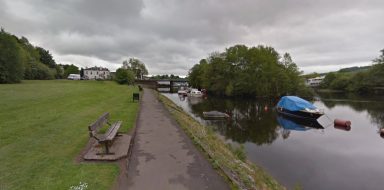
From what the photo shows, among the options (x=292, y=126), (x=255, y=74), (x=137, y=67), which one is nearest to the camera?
(x=292, y=126)

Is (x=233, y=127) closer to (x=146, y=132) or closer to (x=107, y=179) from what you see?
(x=146, y=132)

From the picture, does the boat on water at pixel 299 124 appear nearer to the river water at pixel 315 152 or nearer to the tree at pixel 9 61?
the river water at pixel 315 152

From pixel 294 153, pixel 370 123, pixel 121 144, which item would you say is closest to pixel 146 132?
pixel 121 144

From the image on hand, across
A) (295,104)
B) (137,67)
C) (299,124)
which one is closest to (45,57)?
(137,67)

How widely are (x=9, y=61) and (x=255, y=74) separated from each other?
54.2m

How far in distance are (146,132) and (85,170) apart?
5253mm

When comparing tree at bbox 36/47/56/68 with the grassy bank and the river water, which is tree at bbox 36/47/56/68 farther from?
the grassy bank

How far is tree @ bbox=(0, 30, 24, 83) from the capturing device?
41625mm

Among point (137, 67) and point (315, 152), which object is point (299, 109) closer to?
point (315, 152)

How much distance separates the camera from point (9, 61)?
4262cm

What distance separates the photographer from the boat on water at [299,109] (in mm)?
26344

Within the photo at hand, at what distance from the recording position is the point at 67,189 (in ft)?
17.1

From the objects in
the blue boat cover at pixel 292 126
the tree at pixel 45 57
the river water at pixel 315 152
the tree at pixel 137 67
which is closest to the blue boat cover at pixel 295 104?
the blue boat cover at pixel 292 126

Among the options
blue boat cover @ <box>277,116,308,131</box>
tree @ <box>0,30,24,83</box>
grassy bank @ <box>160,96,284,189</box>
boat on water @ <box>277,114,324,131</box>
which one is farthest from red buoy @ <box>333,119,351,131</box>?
tree @ <box>0,30,24,83</box>
